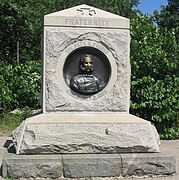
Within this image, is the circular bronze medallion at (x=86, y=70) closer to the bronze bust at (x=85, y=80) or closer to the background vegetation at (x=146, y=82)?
the bronze bust at (x=85, y=80)

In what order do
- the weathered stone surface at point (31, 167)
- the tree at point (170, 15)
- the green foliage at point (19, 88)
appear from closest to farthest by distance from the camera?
the weathered stone surface at point (31, 167)
the green foliage at point (19, 88)
the tree at point (170, 15)

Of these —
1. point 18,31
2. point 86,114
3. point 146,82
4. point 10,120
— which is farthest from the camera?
point 18,31

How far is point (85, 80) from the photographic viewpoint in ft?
19.0

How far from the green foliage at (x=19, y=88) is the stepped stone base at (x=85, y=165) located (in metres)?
6.75

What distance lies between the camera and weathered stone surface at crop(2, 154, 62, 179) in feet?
16.4

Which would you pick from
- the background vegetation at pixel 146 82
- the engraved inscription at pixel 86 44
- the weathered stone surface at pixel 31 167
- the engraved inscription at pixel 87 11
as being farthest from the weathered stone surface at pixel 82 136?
the background vegetation at pixel 146 82

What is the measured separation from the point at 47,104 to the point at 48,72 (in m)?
0.46

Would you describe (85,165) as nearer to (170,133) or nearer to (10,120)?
(170,133)

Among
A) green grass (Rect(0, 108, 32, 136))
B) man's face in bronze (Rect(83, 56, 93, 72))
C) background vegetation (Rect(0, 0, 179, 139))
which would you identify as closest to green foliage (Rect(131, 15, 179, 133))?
background vegetation (Rect(0, 0, 179, 139))

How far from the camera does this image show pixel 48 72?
568cm

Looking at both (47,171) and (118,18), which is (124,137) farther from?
(118,18)

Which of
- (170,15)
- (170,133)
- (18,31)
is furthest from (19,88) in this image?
(170,15)

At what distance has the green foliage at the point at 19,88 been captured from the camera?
11.9 m

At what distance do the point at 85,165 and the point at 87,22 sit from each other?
2051 mm
